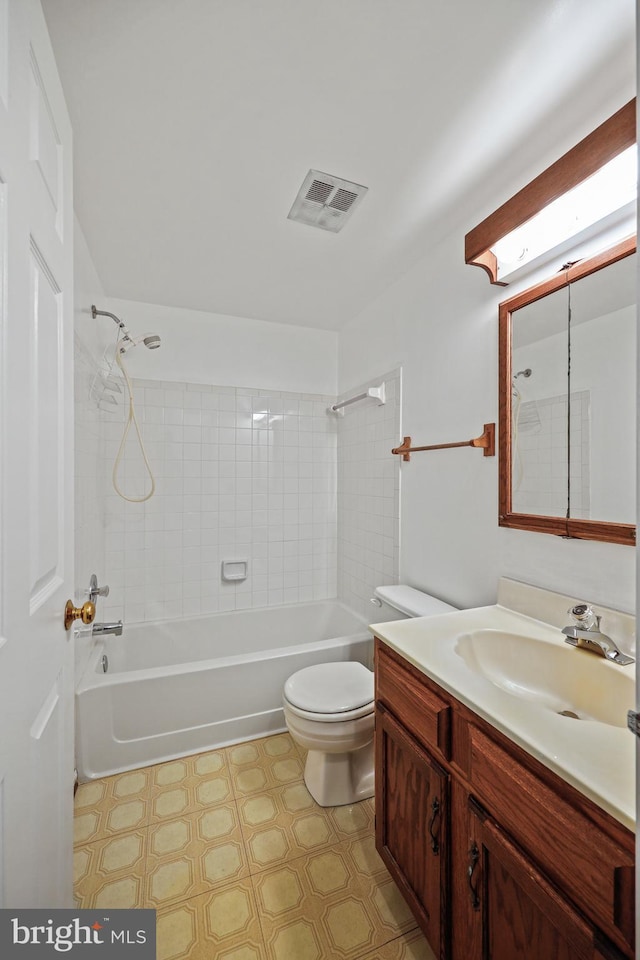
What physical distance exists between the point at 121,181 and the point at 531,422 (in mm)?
1651

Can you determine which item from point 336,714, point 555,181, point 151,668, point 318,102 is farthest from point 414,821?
A: point 318,102

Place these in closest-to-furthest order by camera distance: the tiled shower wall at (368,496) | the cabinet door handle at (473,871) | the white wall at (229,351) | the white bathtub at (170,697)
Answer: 1. the cabinet door handle at (473,871)
2. the white bathtub at (170,697)
3. the tiled shower wall at (368,496)
4. the white wall at (229,351)

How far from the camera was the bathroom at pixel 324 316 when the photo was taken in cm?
103

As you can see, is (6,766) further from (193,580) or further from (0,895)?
(193,580)

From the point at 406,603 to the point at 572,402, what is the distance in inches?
40.0

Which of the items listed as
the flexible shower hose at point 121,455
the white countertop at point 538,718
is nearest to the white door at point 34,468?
the white countertop at point 538,718

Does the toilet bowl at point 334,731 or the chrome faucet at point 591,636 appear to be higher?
the chrome faucet at point 591,636

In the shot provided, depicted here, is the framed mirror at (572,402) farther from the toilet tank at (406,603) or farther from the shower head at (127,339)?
the shower head at (127,339)

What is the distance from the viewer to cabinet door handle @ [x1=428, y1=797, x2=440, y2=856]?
97 centimetres

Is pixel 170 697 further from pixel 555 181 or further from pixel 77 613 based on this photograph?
pixel 555 181

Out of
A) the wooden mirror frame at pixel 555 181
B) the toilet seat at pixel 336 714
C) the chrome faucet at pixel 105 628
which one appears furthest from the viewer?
the toilet seat at pixel 336 714

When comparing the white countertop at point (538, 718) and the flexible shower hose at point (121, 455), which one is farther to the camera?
the flexible shower hose at point (121, 455)

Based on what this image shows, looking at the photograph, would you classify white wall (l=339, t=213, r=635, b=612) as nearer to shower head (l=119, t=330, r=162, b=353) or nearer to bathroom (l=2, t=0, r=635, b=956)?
bathroom (l=2, t=0, r=635, b=956)

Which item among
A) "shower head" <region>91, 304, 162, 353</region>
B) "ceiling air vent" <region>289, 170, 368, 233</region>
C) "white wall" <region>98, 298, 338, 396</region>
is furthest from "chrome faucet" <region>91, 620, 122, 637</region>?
"ceiling air vent" <region>289, 170, 368, 233</region>
